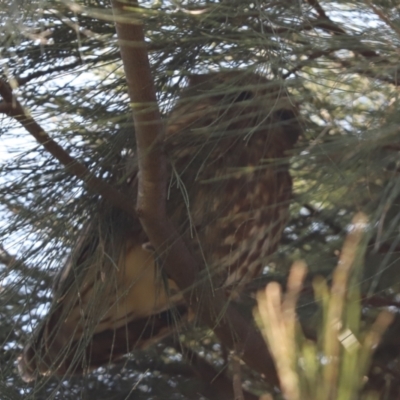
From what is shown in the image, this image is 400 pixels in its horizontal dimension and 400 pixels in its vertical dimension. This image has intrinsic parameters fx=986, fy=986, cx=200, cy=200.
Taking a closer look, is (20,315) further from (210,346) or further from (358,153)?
(358,153)

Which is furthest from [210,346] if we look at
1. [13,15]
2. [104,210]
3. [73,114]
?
[13,15]

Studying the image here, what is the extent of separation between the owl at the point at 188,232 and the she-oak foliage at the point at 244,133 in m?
0.04

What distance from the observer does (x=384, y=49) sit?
129cm

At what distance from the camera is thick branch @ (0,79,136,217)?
5.08ft

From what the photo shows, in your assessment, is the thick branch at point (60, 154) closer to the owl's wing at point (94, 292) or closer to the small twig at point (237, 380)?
the owl's wing at point (94, 292)

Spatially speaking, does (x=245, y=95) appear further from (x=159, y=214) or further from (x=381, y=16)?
(x=381, y=16)

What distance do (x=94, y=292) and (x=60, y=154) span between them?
30 centimetres

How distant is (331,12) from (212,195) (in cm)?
41

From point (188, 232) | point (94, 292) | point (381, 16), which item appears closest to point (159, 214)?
point (188, 232)

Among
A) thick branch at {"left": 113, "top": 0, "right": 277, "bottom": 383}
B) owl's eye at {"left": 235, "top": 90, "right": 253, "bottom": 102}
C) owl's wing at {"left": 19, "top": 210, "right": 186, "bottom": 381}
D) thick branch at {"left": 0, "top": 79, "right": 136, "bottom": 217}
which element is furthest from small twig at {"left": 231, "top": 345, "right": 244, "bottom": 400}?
owl's eye at {"left": 235, "top": 90, "right": 253, "bottom": 102}

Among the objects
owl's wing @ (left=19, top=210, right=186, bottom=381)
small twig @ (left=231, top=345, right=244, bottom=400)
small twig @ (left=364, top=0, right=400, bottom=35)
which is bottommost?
small twig @ (left=231, top=345, right=244, bottom=400)

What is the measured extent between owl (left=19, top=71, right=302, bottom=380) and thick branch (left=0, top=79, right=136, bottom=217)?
0.28 ft

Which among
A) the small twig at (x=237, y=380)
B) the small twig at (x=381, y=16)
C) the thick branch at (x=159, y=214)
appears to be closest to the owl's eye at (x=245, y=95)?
the thick branch at (x=159, y=214)

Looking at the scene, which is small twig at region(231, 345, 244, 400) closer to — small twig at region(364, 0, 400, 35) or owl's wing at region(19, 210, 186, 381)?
owl's wing at region(19, 210, 186, 381)
